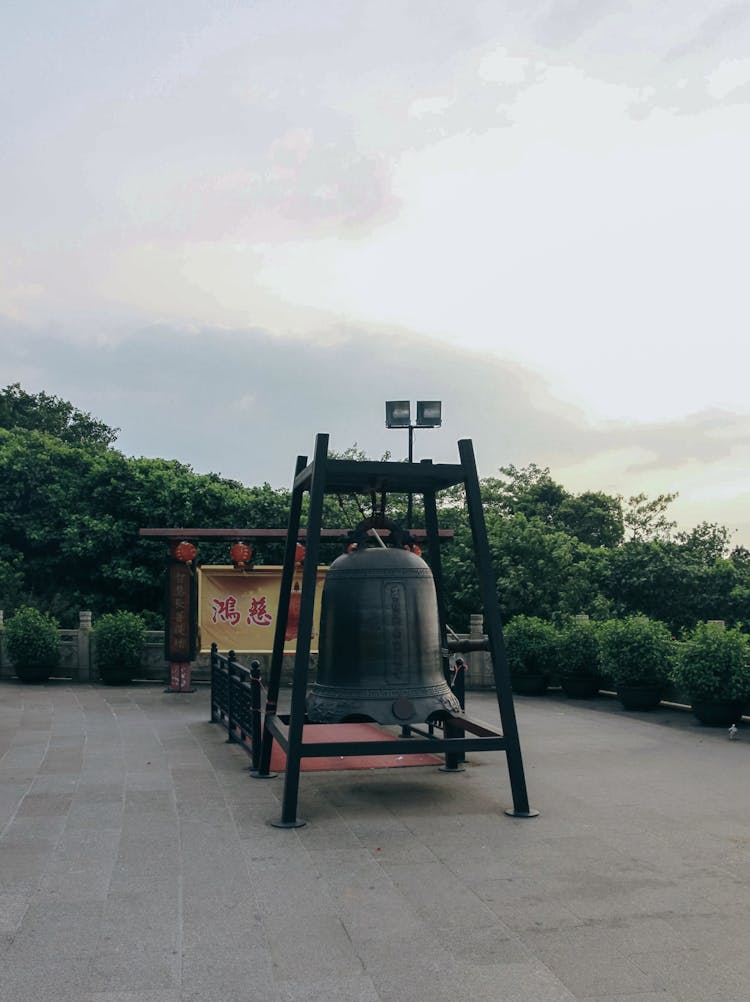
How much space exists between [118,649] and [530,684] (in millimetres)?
8415

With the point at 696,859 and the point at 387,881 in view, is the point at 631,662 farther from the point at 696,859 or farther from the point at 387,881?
the point at 387,881

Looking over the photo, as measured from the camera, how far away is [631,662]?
14781 mm

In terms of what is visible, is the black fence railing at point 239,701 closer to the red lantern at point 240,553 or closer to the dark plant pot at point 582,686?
the red lantern at point 240,553

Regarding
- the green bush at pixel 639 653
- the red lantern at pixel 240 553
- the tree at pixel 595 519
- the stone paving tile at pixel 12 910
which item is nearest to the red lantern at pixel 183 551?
the red lantern at pixel 240 553

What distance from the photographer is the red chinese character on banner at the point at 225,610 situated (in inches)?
711

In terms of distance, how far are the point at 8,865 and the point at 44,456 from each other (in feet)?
84.3

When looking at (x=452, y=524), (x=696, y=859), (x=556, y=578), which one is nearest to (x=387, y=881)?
(x=696, y=859)

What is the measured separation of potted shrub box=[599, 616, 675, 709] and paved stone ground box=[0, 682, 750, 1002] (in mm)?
4361

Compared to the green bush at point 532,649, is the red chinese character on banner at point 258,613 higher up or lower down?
higher up

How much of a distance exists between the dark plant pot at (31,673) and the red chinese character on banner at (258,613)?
4563 millimetres

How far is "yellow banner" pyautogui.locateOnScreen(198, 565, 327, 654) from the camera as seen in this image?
1803 centimetres

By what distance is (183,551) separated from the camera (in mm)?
17188

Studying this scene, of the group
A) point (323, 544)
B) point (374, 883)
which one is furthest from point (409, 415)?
point (323, 544)

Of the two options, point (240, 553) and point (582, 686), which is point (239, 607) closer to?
point (240, 553)
